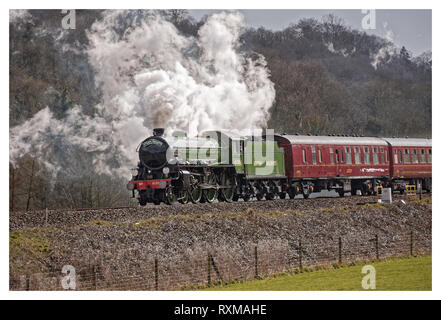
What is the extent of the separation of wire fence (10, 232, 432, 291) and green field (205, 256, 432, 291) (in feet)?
1.84

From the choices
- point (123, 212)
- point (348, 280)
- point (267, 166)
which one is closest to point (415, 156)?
point (267, 166)

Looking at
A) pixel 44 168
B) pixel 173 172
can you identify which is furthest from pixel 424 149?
pixel 44 168

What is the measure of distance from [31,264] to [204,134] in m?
17.1

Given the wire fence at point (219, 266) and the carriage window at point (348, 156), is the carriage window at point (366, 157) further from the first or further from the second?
the wire fence at point (219, 266)

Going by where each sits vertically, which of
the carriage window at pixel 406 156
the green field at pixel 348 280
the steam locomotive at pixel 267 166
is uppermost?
the carriage window at pixel 406 156

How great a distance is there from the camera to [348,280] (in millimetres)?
18594

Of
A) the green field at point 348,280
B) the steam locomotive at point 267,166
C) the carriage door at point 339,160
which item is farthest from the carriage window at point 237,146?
the green field at point 348,280

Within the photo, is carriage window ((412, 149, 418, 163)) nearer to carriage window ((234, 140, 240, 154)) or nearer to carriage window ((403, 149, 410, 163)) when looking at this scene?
carriage window ((403, 149, 410, 163))

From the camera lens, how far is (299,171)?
115ft

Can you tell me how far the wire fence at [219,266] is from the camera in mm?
16188

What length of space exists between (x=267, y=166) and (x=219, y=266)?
15342mm

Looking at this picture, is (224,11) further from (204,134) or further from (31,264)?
(31,264)

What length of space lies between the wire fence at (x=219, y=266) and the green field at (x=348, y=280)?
56cm

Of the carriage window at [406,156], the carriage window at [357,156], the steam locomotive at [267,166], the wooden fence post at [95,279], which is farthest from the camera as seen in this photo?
the carriage window at [406,156]
